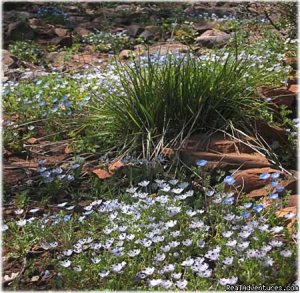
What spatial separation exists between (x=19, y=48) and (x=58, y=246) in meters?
4.20

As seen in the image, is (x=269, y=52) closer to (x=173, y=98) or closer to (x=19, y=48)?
(x=173, y=98)

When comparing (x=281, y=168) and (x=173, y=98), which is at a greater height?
(x=173, y=98)

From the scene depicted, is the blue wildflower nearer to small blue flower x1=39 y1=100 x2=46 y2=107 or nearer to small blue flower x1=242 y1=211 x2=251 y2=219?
small blue flower x1=242 y1=211 x2=251 y2=219

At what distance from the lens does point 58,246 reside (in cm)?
335

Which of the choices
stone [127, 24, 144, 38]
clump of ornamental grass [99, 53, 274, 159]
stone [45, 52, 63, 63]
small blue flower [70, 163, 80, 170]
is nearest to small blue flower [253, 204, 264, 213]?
clump of ornamental grass [99, 53, 274, 159]

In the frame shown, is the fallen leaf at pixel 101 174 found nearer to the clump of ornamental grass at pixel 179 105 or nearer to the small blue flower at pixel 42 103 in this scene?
the clump of ornamental grass at pixel 179 105

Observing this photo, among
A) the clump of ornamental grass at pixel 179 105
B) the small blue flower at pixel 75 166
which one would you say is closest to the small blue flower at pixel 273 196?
the clump of ornamental grass at pixel 179 105

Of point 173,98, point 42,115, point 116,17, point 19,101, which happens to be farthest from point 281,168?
point 116,17

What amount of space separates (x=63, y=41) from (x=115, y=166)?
12.8ft

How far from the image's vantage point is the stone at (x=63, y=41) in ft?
25.0

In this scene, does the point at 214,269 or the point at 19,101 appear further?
the point at 19,101

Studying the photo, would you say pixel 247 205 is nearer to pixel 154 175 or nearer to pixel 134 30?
pixel 154 175

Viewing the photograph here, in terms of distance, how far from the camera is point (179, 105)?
4258mm

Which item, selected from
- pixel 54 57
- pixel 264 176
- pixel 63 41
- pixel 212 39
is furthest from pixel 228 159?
pixel 63 41
